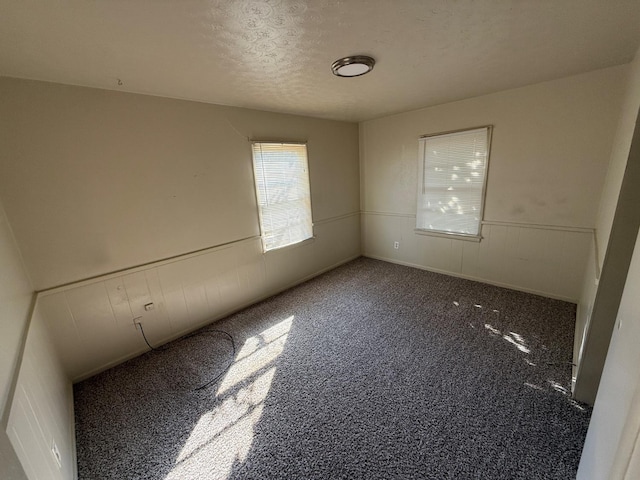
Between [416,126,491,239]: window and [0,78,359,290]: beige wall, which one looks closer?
[0,78,359,290]: beige wall

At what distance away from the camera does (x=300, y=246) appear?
3.65 meters

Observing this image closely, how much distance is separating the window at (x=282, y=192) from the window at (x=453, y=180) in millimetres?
1646

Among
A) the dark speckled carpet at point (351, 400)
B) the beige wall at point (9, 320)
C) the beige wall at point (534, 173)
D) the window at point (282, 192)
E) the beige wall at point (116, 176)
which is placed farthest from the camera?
the window at point (282, 192)

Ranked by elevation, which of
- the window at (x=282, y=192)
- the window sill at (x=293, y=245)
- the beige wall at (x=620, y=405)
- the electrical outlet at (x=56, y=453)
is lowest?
the electrical outlet at (x=56, y=453)

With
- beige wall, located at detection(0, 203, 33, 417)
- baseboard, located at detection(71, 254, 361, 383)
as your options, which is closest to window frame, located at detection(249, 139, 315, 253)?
baseboard, located at detection(71, 254, 361, 383)

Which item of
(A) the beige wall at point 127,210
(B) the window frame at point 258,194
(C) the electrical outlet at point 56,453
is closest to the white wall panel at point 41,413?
(C) the electrical outlet at point 56,453

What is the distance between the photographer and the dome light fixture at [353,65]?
1752mm

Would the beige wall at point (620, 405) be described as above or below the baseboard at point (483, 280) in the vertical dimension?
above

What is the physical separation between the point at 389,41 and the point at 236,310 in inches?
113

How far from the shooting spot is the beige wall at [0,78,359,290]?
175cm

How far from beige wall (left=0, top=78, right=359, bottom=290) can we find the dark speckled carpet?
3.42ft

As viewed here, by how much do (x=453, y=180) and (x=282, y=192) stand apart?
220 cm

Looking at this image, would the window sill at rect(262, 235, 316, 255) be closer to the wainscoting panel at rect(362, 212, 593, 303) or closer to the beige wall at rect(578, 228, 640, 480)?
the wainscoting panel at rect(362, 212, 593, 303)

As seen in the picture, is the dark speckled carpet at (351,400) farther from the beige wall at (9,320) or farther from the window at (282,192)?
the window at (282,192)
